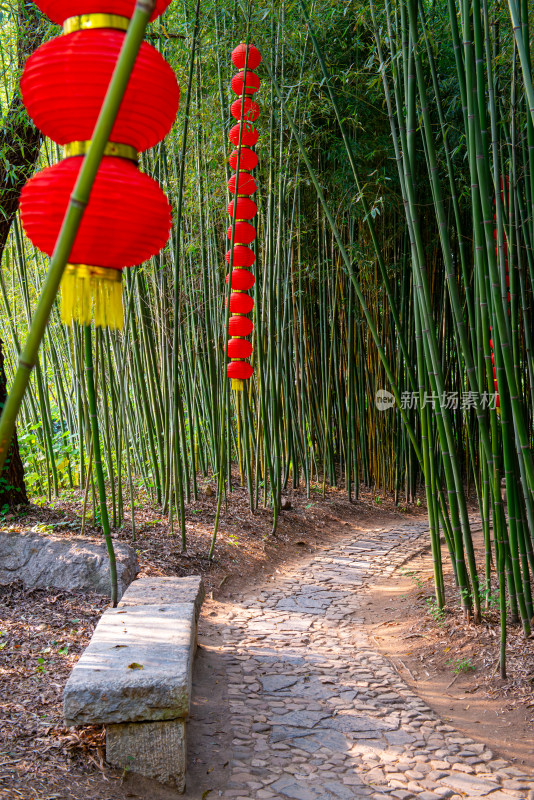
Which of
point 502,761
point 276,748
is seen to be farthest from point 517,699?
point 276,748

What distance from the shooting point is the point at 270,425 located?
4355 millimetres

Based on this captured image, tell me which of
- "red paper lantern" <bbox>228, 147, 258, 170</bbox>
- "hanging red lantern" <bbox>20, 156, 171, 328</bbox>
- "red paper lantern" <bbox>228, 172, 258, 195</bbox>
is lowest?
"hanging red lantern" <bbox>20, 156, 171, 328</bbox>

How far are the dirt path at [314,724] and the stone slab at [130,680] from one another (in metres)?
0.24

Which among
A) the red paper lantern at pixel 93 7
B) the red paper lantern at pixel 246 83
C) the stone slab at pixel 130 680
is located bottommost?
the stone slab at pixel 130 680

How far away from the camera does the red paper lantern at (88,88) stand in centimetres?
96

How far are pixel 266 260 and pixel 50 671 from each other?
105 inches

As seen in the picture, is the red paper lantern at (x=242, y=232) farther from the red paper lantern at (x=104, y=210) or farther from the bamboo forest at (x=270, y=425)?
the red paper lantern at (x=104, y=210)

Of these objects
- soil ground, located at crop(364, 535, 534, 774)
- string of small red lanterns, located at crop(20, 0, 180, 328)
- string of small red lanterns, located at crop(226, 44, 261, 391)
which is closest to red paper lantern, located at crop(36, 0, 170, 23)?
string of small red lanterns, located at crop(20, 0, 180, 328)

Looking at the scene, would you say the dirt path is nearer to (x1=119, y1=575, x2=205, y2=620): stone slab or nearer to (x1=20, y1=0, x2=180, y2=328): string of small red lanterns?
(x1=119, y1=575, x2=205, y2=620): stone slab

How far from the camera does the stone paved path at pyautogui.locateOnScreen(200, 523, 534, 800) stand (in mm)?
1547

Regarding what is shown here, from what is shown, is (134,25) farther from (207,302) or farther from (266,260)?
(207,302)

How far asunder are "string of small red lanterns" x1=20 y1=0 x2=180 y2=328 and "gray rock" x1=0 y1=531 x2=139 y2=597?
1832mm

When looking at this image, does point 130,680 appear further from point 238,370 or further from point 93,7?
point 238,370

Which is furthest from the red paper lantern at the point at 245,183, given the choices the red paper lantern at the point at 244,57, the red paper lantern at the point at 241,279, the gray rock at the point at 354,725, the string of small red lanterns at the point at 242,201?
the gray rock at the point at 354,725
